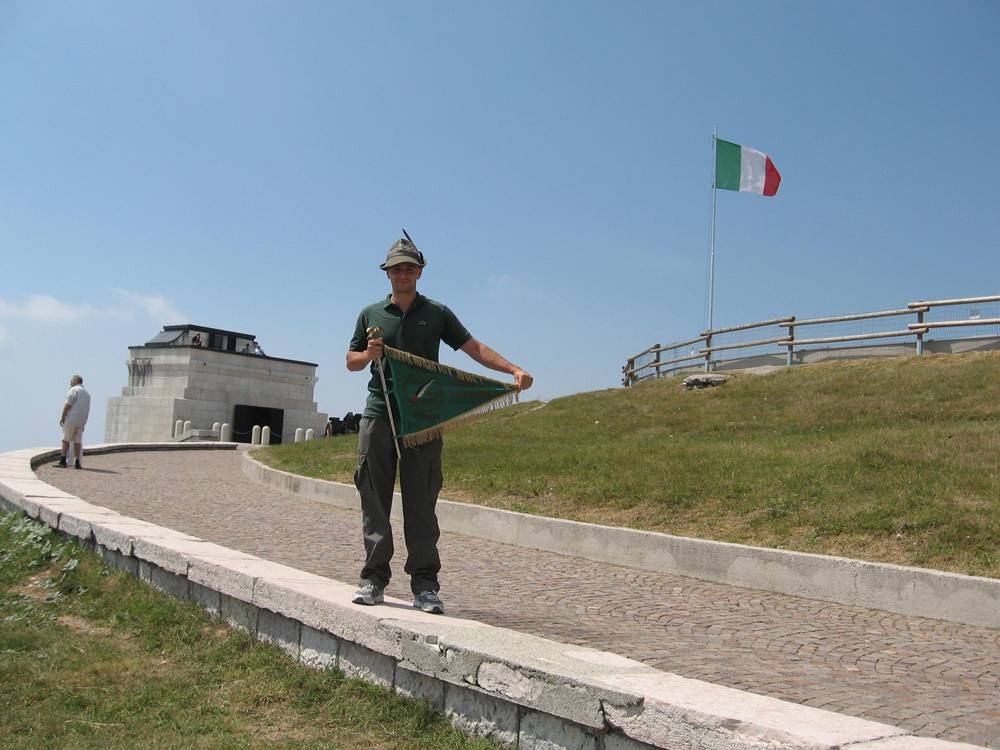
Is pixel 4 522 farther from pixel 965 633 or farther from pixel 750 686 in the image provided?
pixel 965 633

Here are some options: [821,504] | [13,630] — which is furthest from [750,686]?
[821,504]

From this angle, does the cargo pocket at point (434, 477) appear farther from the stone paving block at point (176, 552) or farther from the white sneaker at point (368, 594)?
the stone paving block at point (176, 552)

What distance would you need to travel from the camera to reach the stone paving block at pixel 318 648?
182 inches

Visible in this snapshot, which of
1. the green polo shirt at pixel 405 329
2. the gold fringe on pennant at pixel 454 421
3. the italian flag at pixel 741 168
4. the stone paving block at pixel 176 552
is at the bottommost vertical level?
the stone paving block at pixel 176 552

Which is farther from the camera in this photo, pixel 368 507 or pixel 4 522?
pixel 4 522

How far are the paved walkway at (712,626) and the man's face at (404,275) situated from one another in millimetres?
2127

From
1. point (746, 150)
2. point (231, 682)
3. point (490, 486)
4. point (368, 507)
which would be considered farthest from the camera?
point (746, 150)

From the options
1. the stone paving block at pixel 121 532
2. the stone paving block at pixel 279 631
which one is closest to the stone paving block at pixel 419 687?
the stone paving block at pixel 279 631

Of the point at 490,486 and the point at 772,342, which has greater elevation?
the point at 772,342

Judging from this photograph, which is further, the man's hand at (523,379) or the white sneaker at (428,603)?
the man's hand at (523,379)

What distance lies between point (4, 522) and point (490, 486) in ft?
19.9

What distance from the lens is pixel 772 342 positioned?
23.8 meters

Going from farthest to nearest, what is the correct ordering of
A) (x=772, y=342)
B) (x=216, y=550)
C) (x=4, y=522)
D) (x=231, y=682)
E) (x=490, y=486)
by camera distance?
1. (x=772, y=342)
2. (x=490, y=486)
3. (x=4, y=522)
4. (x=216, y=550)
5. (x=231, y=682)

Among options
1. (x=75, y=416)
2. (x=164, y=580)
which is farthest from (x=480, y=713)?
(x=75, y=416)
